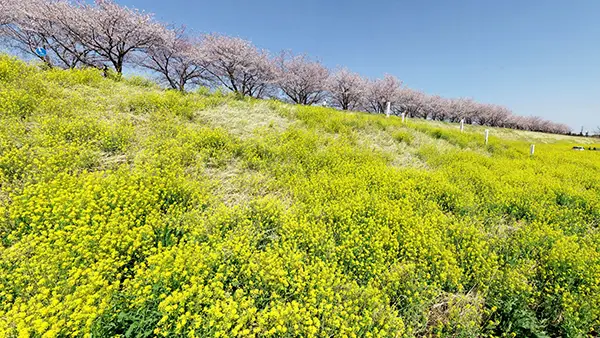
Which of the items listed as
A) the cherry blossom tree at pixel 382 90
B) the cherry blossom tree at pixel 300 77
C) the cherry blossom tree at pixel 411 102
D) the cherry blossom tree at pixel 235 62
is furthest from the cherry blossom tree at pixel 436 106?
the cherry blossom tree at pixel 235 62

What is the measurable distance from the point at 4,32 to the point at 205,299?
29.5m

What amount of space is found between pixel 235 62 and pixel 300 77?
1107 centimetres

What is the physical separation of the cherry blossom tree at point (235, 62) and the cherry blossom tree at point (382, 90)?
64.3 feet

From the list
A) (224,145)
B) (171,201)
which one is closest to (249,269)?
(171,201)

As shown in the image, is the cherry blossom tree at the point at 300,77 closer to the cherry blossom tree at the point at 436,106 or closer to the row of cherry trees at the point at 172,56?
the row of cherry trees at the point at 172,56

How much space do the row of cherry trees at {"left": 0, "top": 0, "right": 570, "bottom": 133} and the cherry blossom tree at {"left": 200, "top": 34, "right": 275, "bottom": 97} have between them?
0.32 ft

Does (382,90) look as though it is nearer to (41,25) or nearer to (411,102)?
(411,102)

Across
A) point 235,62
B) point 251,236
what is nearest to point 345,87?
point 235,62

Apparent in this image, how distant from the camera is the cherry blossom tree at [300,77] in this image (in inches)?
1316

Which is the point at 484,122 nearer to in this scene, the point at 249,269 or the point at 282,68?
the point at 282,68

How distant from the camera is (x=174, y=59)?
25.1m

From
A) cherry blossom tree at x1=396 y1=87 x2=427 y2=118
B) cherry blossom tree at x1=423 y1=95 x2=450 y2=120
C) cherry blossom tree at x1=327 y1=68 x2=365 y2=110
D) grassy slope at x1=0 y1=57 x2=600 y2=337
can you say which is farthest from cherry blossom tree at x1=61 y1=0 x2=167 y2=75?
cherry blossom tree at x1=423 y1=95 x2=450 y2=120

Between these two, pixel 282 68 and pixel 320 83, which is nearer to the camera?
pixel 282 68

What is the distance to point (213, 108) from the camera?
9289 millimetres
